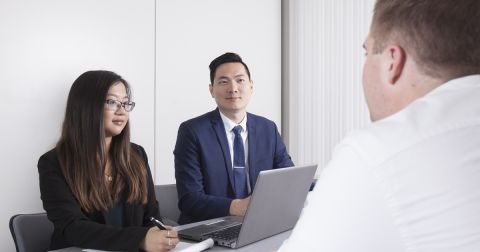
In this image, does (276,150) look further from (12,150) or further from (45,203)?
(12,150)

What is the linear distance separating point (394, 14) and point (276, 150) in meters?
2.03

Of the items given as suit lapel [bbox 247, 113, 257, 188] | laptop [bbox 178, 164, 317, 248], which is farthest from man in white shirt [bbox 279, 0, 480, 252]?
suit lapel [bbox 247, 113, 257, 188]

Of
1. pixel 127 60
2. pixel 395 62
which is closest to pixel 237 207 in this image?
pixel 395 62

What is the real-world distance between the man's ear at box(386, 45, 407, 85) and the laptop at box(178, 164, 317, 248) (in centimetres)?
72

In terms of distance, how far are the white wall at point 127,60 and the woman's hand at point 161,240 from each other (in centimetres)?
161

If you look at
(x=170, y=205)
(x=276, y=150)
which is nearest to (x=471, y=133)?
(x=276, y=150)

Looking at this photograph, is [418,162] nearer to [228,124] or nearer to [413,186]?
[413,186]

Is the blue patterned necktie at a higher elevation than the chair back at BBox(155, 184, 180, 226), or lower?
higher

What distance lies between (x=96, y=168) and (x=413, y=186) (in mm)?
1753

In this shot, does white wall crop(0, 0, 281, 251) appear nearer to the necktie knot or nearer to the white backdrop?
the white backdrop

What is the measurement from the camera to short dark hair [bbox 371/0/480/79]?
78 centimetres

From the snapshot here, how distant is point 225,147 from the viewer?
2.62 m

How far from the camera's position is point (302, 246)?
2.52 feet

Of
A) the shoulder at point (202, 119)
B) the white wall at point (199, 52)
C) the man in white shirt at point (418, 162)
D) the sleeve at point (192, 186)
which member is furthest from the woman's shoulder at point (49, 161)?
the man in white shirt at point (418, 162)
